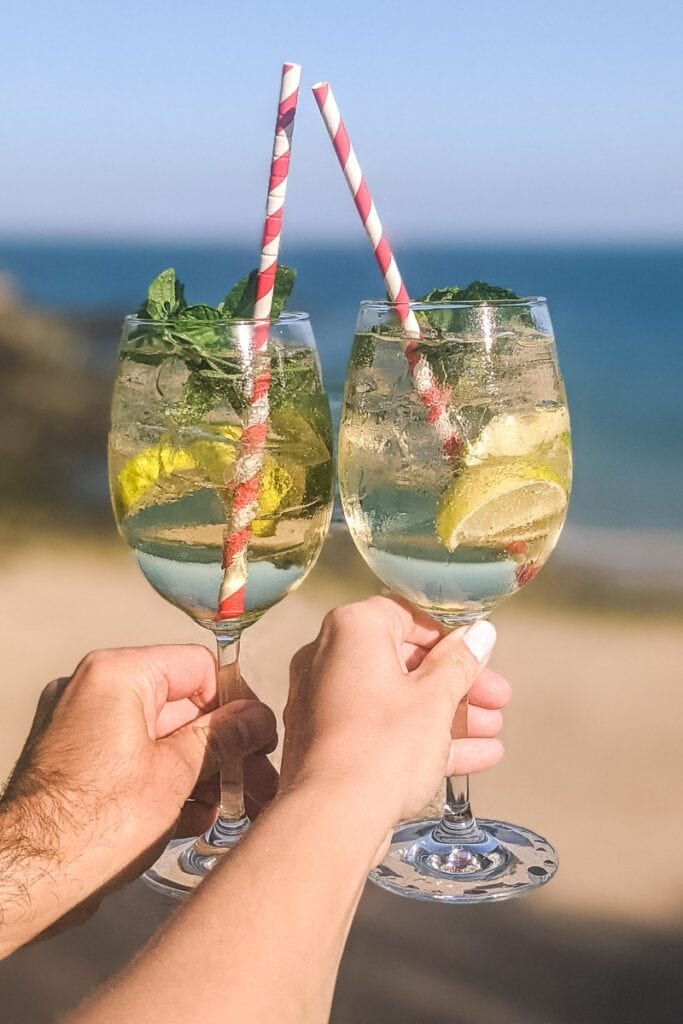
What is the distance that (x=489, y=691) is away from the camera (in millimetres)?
2086

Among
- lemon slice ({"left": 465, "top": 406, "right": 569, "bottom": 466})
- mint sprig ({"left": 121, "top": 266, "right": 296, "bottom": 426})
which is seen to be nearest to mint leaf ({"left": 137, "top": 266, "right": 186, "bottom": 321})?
mint sprig ({"left": 121, "top": 266, "right": 296, "bottom": 426})

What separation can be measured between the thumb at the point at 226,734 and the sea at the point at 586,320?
0.49 metres

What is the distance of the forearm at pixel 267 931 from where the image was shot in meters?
1.17

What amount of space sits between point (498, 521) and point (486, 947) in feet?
1.93

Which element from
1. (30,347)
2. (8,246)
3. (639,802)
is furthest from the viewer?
(8,246)

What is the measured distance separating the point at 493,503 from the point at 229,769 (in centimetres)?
57

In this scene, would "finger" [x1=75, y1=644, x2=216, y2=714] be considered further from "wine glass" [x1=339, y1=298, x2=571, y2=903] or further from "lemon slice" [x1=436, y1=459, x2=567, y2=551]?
"lemon slice" [x1=436, y1=459, x2=567, y2=551]

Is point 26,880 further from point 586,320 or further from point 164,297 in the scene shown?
point 586,320

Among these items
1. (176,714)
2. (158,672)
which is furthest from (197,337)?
(176,714)

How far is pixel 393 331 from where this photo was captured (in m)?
1.76

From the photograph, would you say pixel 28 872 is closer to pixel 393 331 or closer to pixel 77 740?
pixel 77 740

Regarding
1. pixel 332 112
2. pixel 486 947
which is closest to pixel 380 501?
pixel 332 112

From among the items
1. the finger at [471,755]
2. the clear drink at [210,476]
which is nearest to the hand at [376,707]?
the clear drink at [210,476]

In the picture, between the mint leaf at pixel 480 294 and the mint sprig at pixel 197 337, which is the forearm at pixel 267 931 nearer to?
the mint sprig at pixel 197 337
